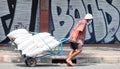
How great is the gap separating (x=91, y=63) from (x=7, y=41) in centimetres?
501

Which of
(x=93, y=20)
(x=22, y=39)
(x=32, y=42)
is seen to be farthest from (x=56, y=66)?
(x=93, y=20)

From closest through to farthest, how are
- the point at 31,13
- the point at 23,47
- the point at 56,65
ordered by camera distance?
the point at 23,47 < the point at 56,65 < the point at 31,13

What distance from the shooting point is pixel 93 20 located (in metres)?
21.7

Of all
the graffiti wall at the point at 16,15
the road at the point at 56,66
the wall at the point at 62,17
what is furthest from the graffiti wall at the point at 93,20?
the road at the point at 56,66

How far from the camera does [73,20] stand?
Result: 70.7 feet

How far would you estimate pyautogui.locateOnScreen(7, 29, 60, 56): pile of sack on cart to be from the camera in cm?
1552

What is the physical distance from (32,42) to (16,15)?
5.71m

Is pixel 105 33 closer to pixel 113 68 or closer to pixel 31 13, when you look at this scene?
pixel 31 13

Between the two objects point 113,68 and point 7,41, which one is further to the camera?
point 7,41

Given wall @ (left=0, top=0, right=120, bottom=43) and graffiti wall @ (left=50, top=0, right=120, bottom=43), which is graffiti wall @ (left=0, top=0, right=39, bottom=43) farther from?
graffiti wall @ (left=50, top=0, right=120, bottom=43)

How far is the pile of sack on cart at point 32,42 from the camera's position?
15.5m

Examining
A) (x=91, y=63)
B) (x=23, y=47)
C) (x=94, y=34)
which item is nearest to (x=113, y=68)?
(x=91, y=63)

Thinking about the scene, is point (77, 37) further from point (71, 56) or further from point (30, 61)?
point (30, 61)

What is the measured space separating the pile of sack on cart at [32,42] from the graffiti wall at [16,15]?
5.34m
